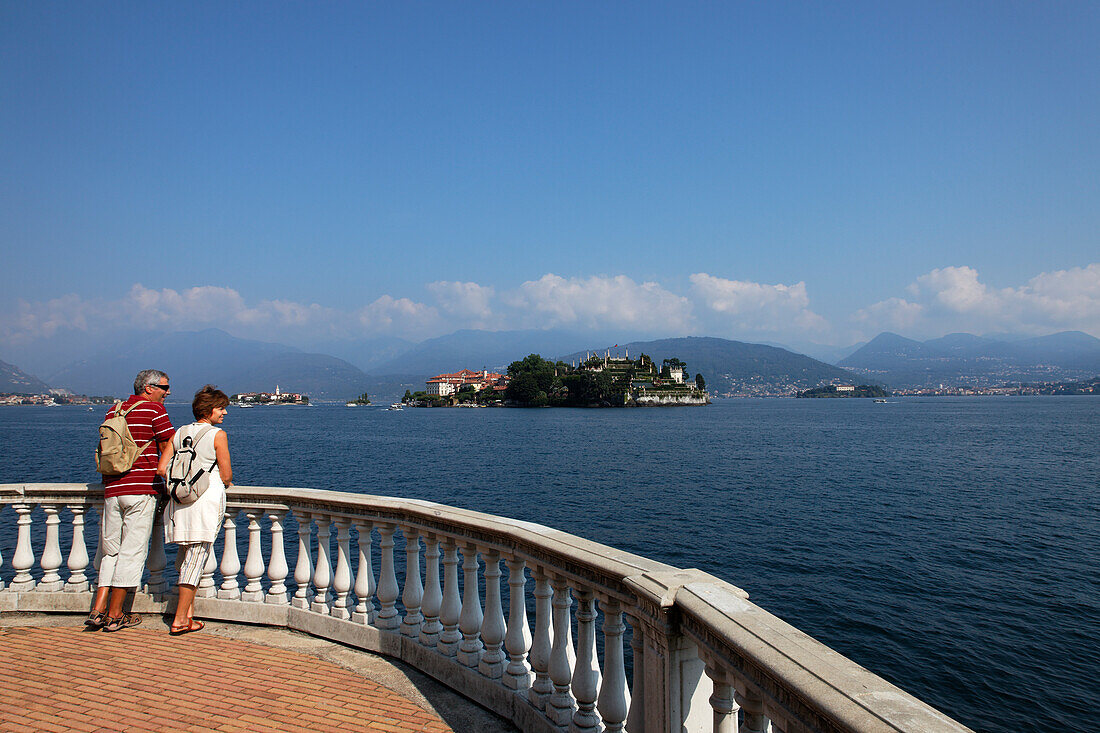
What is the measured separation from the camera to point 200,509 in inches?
218

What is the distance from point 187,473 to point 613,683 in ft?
13.3

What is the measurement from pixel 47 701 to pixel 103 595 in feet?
4.77

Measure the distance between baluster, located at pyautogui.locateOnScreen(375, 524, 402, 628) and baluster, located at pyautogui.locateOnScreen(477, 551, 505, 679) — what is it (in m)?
0.98

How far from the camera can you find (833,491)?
115ft

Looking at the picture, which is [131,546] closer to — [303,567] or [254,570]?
[254,570]

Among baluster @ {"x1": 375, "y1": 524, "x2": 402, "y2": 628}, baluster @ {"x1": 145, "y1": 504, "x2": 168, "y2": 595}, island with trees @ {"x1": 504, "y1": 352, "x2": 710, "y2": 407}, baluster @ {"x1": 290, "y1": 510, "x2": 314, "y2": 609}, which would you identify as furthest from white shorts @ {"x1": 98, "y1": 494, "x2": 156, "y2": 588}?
island with trees @ {"x1": 504, "y1": 352, "x2": 710, "y2": 407}

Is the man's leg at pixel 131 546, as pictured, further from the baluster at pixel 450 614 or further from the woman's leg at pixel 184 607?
the baluster at pixel 450 614

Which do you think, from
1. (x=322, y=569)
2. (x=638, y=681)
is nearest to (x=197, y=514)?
(x=322, y=569)

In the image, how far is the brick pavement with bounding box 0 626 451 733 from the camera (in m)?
4.03

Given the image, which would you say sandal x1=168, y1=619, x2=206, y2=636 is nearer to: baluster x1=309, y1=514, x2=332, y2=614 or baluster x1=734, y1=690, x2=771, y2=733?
baluster x1=309, y1=514, x2=332, y2=614

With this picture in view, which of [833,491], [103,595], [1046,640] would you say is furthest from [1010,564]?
[103,595]

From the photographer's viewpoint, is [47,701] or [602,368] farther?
[602,368]

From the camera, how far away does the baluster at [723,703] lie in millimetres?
2480

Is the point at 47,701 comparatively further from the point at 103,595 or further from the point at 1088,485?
the point at 1088,485
